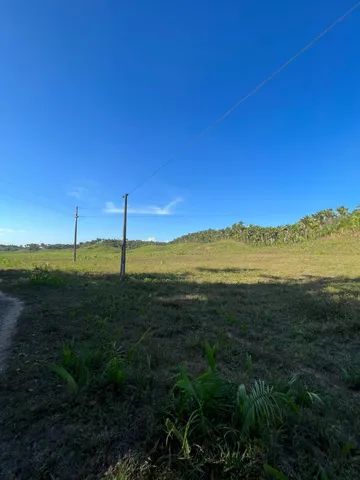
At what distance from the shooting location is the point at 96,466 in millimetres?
3541

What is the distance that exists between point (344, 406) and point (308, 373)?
1.71m

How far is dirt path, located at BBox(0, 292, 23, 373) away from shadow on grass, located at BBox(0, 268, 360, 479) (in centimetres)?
30

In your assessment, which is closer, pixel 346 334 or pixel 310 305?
pixel 346 334

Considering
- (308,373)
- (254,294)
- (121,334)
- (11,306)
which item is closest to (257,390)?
(308,373)

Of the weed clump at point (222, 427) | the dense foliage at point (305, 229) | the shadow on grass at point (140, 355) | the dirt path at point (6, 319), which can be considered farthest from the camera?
the dense foliage at point (305, 229)

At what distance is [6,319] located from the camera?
10.7m

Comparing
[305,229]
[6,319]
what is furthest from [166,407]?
[305,229]

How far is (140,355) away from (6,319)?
597 centimetres

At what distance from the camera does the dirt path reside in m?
7.40

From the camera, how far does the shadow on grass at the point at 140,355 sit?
3.88m

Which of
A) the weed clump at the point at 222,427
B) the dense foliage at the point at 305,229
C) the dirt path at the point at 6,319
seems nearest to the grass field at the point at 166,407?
the weed clump at the point at 222,427

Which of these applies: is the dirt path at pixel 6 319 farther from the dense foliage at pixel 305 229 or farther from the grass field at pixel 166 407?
the dense foliage at pixel 305 229

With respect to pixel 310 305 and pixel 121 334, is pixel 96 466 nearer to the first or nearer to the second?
pixel 121 334

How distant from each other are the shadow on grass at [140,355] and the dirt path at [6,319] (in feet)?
0.97
